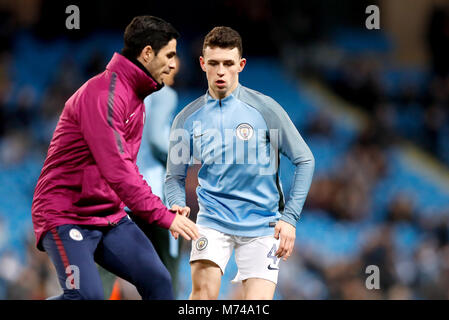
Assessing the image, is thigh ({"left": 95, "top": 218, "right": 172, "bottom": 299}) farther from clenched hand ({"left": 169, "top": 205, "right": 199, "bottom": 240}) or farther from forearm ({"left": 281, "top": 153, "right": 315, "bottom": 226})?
forearm ({"left": 281, "top": 153, "right": 315, "bottom": 226})

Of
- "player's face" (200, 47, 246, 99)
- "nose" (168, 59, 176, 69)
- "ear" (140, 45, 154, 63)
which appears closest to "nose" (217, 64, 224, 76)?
"player's face" (200, 47, 246, 99)

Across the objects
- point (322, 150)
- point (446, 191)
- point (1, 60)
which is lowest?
point (446, 191)

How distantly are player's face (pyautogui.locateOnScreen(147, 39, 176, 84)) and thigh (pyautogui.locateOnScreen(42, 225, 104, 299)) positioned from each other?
93cm

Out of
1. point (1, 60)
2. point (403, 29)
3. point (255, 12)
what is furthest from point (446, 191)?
point (1, 60)

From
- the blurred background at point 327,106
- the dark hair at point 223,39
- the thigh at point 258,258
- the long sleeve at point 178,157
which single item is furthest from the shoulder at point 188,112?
the blurred background at point 327,106

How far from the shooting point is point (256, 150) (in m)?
3.82

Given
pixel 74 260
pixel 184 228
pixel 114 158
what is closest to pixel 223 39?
pixel 114 158

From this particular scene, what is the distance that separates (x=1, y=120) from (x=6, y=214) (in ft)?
4.81

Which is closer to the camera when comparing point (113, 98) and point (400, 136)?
point (113, 98)

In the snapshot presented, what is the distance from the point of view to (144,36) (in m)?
3.48

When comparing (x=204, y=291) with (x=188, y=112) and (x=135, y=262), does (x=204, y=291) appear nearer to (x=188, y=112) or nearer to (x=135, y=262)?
(x=135, y=262)

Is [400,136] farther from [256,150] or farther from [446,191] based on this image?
[256,150]

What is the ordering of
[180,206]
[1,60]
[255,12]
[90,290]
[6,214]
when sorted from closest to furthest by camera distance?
[90,290]
[180,206]
[6,214]
[255,12]
[1,60]

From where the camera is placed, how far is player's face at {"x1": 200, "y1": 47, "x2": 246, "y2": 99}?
3.80 meters
